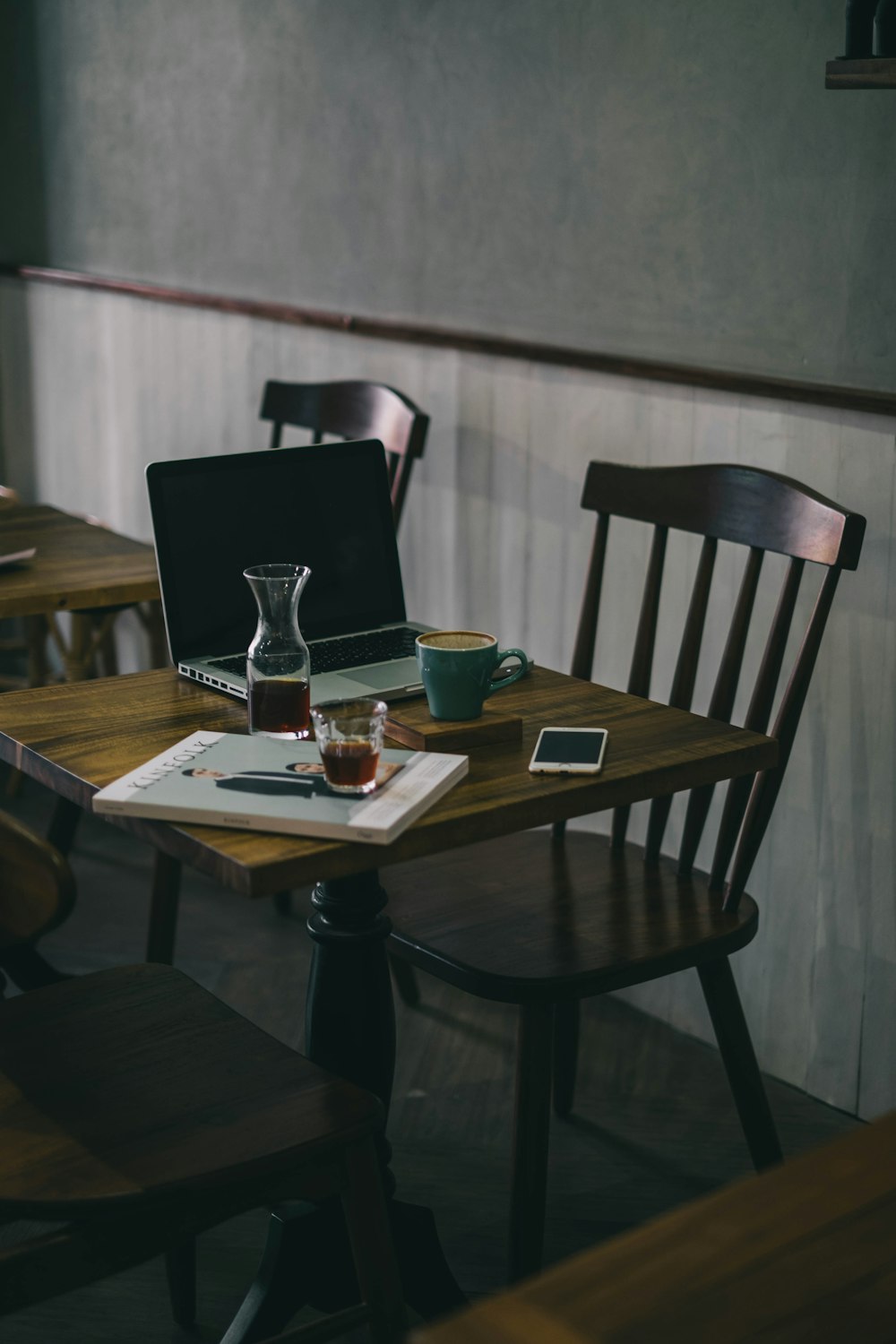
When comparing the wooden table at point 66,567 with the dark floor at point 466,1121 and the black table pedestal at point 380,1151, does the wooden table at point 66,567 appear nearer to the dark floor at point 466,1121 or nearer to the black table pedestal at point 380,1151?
the dark floor at point 466,1121

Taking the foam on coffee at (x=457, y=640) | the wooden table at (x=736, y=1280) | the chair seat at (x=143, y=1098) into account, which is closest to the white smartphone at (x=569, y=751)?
the foam on coffee at (x=457, y=640)

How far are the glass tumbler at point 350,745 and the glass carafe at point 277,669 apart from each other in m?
0.15

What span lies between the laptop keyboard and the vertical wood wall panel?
66cm

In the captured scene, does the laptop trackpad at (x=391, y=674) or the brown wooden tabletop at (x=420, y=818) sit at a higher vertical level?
the laptop trackpad at (x=391, y=674)

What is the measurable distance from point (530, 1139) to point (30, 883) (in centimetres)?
63

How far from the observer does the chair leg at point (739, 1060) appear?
1925mm

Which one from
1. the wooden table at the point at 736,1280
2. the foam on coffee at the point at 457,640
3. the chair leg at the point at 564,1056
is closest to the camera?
the wooden table at the point at 736,1280

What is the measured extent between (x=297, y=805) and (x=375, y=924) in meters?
0.33

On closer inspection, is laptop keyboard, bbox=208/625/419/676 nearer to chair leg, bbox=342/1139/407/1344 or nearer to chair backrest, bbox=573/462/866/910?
chair backrest, bbox=573/462/866/910

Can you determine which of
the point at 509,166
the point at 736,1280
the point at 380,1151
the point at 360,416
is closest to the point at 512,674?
the point at 380,1151

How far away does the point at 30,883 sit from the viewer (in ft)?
4.99

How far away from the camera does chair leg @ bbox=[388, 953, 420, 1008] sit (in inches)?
101

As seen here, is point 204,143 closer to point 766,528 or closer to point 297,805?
point 766,528

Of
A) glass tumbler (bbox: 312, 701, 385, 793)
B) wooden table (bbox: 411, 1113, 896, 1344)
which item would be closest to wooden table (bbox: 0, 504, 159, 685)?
glass tumbler (bbox: 312, 701, 385, 793)
